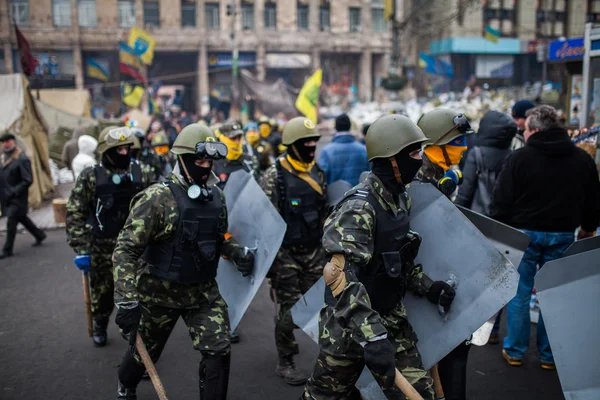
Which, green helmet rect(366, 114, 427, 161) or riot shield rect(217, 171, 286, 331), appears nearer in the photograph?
green helmet rect(366, 114, 427, 161)

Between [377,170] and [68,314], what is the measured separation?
15.7 feet

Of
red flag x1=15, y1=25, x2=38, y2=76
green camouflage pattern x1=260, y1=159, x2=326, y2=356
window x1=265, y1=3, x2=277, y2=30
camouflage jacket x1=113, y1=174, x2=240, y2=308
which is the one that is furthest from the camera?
window x1=265, y1=3, x2=277, y2=30

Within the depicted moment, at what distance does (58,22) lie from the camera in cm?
3578

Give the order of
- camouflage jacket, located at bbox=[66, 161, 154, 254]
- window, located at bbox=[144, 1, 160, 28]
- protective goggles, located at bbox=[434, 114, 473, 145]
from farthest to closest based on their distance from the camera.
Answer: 1. window, located at bbox=[144, 1, 160, 28]
2. camouflage jacket, located at bbox=[66, 161, 154, 254]
3. protective goggles, located at bbox=[434, 114, 473, 145]

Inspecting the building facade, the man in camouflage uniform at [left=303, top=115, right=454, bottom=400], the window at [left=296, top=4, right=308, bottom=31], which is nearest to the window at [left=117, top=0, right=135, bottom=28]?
the building facade

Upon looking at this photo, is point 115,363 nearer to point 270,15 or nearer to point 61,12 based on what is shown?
point 61,12

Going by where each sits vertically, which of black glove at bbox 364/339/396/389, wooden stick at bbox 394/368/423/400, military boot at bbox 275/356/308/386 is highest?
black glove at bbox 364/339/396/389

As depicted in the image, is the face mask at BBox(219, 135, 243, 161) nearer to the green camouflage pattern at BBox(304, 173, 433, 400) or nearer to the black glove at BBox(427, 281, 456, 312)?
the green camouflage pattern at BBox(304, 173, 433, 400)

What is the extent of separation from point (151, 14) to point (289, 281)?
36394 millimetres

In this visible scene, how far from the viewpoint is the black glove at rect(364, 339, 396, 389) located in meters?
2.51

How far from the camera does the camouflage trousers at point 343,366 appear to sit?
285 cm

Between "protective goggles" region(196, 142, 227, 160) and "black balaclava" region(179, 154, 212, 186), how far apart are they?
3.3 inches

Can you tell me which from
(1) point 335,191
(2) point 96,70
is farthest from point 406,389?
(2) point 96,70

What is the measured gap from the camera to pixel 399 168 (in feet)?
9.80
